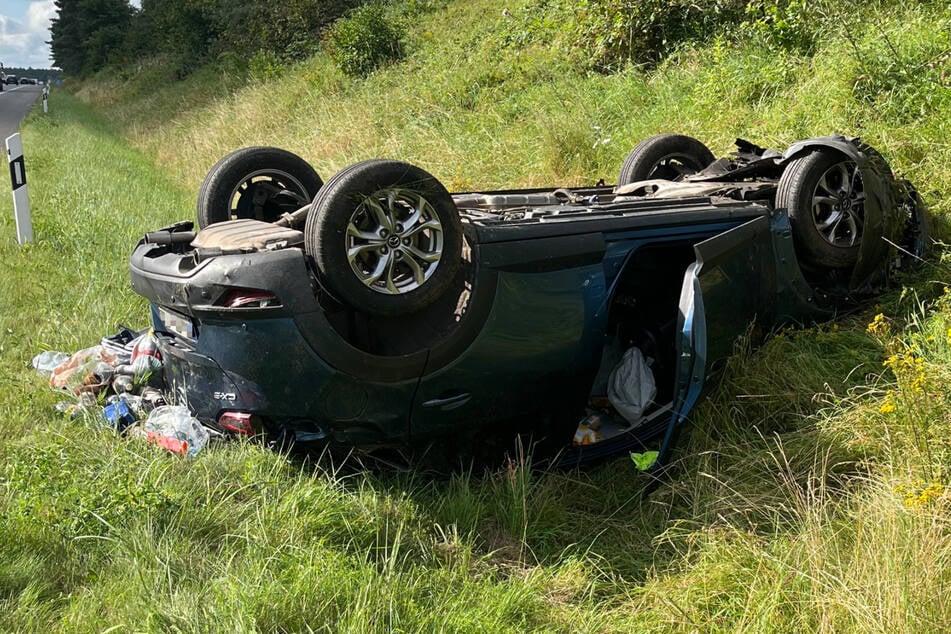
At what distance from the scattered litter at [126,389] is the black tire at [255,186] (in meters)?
0.83

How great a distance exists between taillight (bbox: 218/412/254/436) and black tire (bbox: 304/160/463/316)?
0.63 meters

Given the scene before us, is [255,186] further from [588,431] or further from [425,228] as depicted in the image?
[588,431]

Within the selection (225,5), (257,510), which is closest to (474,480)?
(257,510)

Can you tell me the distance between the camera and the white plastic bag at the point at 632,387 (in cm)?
408

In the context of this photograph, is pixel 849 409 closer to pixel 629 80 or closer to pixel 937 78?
pixel 937 78

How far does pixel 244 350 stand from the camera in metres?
3.11

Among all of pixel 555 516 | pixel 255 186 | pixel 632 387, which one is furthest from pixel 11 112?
pixel 555 516

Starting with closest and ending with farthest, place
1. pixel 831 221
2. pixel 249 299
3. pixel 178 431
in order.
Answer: pixel 249 299 < pixel 178 431 < pixel 831 221

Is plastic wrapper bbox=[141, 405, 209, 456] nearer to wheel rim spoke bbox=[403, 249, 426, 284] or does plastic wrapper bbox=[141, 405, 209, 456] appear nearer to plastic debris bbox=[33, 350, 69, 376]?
wheel rim spoke bbox=[403, 249, 426, 284]

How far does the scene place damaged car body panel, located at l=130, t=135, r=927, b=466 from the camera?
3129 mm

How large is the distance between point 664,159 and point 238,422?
12.4ft

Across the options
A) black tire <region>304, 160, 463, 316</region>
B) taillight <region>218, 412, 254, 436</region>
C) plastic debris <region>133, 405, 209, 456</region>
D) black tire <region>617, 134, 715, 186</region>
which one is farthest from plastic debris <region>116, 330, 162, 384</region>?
black tire <region>617, 134, 715, 186</region>

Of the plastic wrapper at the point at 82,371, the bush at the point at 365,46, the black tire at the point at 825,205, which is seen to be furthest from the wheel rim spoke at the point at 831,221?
the bush at the point at 365,46

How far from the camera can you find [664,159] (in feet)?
18.9
